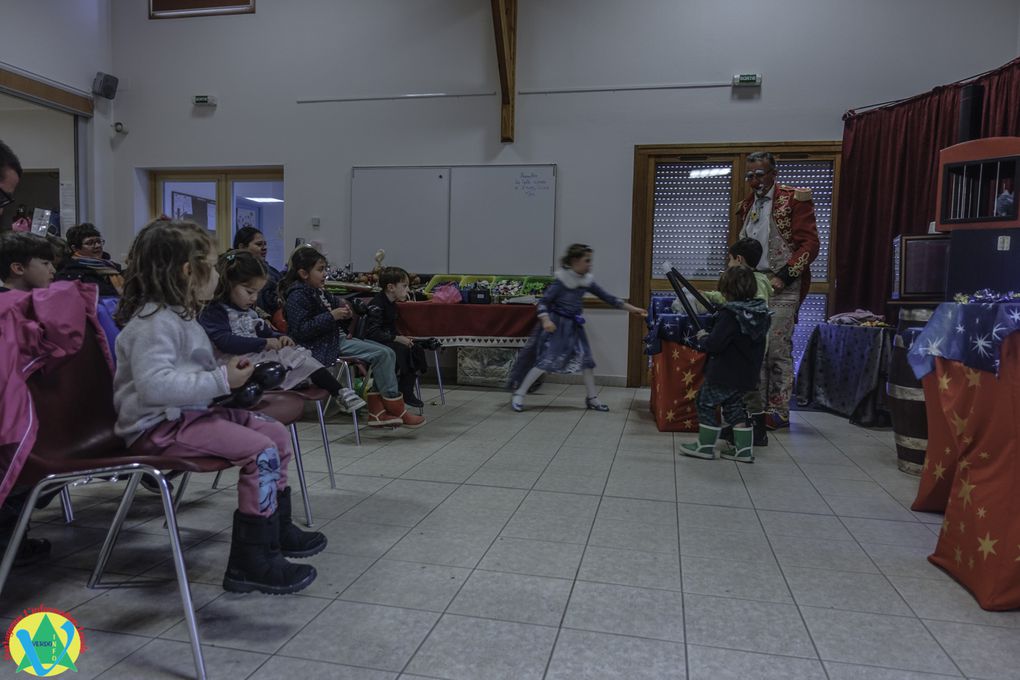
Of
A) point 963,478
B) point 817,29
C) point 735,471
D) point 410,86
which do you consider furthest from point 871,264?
point 410,86

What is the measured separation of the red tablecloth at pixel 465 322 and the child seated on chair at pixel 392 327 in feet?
3.60

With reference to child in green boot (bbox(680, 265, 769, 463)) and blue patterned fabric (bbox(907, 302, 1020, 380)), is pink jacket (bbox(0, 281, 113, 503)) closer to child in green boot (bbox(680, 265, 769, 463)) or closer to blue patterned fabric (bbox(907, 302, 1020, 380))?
blue patterned fabric (bbox(907, 302, 1020, 380))

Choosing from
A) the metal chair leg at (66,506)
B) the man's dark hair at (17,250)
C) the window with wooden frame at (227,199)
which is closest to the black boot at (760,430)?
the metal chair leg at (66,506)

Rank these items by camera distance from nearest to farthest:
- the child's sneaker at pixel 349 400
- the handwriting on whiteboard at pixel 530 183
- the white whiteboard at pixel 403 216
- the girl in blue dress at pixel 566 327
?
the child's sneaker at pixel 349 400, the girl in blue dress at pixel 566 327, the handwriting on whiteboard at pixel 530 183, the white whiteboard at pixel 403 216

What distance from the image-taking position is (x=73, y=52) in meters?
Answer: 6.34

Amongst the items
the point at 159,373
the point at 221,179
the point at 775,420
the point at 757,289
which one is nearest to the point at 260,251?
the point at 159,373

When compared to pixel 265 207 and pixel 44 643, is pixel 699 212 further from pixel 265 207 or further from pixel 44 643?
pixel 44 643

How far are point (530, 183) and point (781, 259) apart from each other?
8.13 feet

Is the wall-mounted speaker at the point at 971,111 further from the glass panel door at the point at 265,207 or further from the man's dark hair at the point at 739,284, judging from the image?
the glass panel door at the point at 265,207

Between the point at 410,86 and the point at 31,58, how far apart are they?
130 inches

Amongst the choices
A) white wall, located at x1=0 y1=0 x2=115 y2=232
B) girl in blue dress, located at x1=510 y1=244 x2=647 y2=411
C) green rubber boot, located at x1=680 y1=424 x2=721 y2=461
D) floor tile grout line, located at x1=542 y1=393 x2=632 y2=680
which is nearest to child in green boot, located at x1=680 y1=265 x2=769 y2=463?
green rubber boot, located at x1=680 y1=424 x2=721 y2=461

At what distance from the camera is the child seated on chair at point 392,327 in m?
4.09

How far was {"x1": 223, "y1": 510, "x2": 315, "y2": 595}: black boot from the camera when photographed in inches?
67.9

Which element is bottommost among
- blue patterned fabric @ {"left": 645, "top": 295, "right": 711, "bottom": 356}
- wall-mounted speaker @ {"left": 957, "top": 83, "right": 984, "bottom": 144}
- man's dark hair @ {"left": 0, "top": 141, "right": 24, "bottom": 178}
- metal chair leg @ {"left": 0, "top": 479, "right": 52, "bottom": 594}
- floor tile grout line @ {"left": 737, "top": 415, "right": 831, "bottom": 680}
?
floor tile grout line @ {"left": 737, "top": 415, "right": 831, "bottom": 680}
